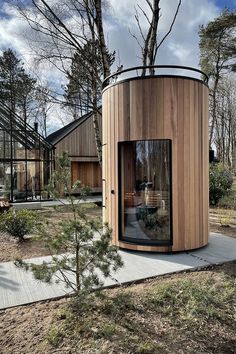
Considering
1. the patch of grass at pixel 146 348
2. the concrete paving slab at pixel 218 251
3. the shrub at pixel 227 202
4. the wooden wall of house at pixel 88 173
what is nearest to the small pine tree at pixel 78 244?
the patch of grass at pixel 146 348

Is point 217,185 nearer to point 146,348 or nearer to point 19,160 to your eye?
point 19,160

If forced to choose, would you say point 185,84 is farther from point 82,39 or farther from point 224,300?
point 82,39

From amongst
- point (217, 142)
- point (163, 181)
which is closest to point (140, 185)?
point (163, 181)

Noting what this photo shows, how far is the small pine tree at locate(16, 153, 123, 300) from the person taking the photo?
9.33ft

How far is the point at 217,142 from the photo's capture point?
27.3m

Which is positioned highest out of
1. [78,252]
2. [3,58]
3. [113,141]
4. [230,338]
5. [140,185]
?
[3,58]

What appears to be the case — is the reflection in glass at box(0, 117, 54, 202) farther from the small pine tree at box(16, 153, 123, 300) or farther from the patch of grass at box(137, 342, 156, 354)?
the patch of grass at box(137, 342, 156, 354)

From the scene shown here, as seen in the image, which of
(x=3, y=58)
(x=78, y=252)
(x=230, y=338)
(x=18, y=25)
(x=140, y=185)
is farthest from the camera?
(x=3, y=58)

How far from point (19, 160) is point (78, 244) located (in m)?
12.3

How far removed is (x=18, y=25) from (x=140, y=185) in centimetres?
724

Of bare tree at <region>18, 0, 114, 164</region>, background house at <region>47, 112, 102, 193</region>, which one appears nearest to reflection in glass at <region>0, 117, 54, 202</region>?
background house at <region>47, 112, 102, 193</region>

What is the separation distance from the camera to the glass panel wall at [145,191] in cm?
513

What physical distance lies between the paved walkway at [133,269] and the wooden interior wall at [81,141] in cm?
1418

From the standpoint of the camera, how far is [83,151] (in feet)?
63.3
